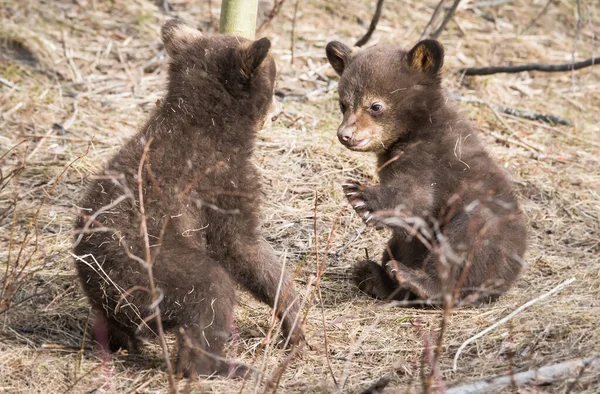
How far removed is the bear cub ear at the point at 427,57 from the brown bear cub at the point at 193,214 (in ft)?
3.45

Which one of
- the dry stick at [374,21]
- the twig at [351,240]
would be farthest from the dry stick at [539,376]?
the dry stick at [374,21]

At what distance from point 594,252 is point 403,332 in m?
2.29

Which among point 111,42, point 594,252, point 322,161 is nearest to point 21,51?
point 111,42

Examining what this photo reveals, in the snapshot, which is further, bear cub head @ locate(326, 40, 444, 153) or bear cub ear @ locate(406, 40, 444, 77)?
bear cub head @ locate(326, 40, 444, 153)

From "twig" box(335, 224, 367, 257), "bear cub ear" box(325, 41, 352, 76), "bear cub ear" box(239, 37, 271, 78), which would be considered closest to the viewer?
"bear cub ear" box(239, 37, 271, 78)

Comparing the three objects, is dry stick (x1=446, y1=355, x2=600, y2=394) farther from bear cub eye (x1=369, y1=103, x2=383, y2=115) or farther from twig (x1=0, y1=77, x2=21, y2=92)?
twig (x1=0, y1=77, x2=21, y2=92)

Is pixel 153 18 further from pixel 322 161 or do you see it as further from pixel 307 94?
pixel 322 161

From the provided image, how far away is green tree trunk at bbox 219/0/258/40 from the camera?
6.34m

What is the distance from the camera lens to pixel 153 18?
10469mm

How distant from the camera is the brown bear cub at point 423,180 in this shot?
5.43m

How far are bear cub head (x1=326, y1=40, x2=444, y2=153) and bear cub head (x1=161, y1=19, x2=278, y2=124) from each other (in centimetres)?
73

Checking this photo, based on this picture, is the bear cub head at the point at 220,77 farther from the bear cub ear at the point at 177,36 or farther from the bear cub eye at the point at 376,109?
the bear cub eye at the point at 376,109

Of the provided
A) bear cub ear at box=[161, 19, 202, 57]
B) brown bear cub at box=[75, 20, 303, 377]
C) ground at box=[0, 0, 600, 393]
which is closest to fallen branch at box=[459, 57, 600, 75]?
ground at box=[0, 0, 600, 393]

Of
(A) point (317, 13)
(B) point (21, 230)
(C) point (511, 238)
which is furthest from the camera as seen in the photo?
(A) point (317, 13)
